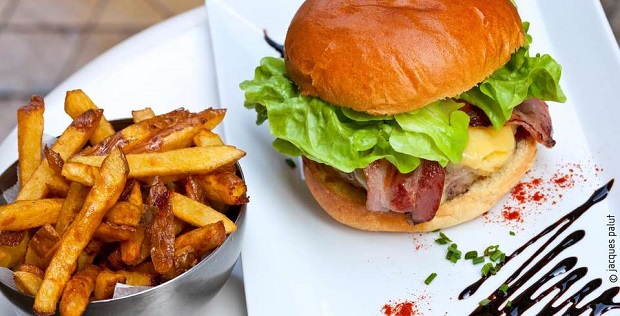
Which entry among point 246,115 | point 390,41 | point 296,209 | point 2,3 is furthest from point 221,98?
point 2,3

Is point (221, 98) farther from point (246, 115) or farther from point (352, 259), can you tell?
point (352, 259)

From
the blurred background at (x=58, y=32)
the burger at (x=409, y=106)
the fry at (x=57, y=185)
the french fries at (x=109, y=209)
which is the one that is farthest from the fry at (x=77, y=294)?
the blurred background at (x=58, y=32)

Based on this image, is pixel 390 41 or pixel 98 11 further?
pixel 98 11

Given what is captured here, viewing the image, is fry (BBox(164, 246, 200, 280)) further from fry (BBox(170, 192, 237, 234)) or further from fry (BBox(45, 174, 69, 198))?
fry (BBox(45, 174, 69, 198))

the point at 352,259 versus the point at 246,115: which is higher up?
the point at 246,115

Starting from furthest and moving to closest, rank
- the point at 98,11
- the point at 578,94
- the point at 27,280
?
the point at 98,11
the point at 578,94
the point at 27,280

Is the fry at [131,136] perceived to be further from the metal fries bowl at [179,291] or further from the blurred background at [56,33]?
the blurred background at [56,33]

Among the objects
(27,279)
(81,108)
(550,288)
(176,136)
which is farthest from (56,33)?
(550,288)
